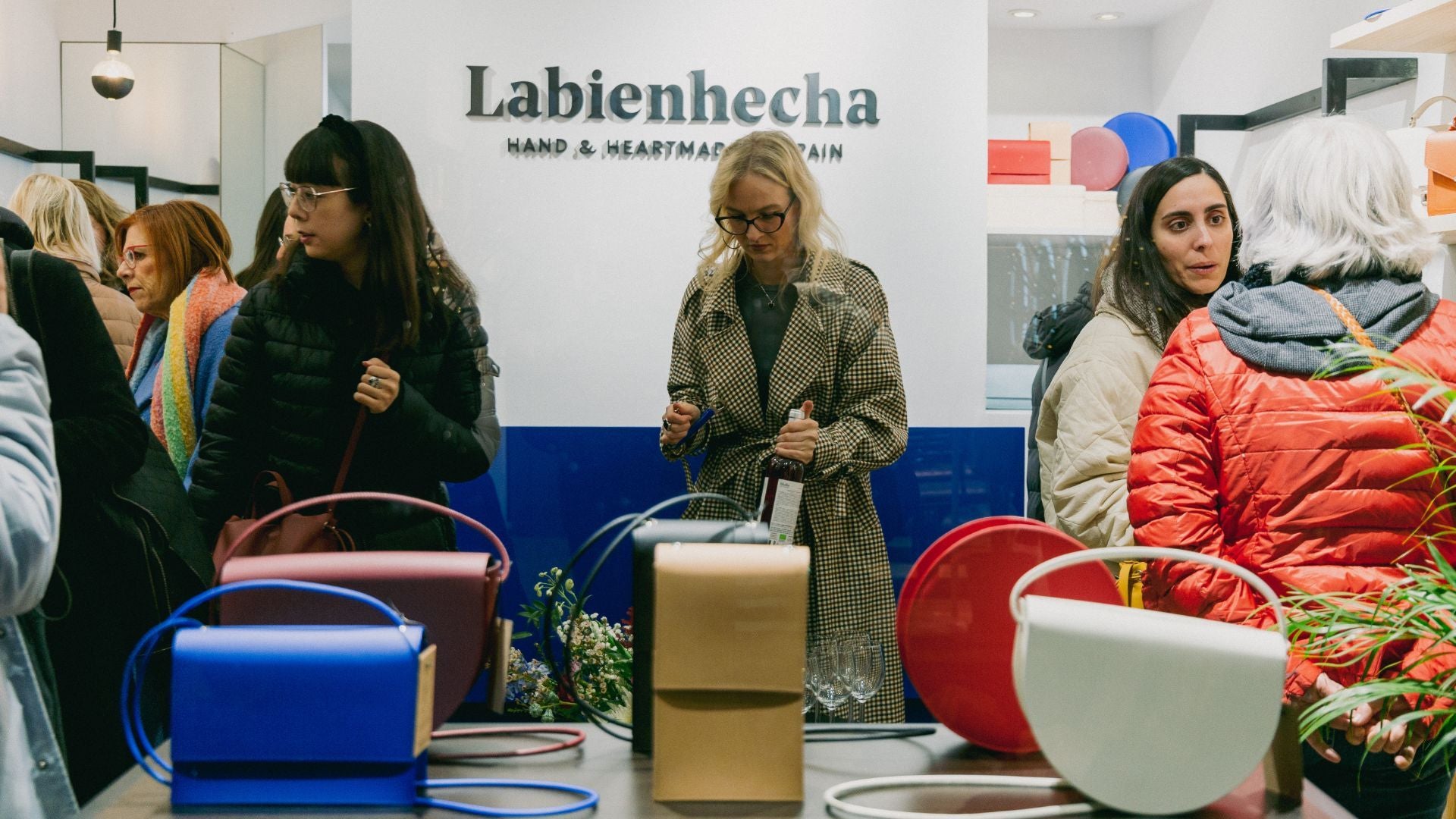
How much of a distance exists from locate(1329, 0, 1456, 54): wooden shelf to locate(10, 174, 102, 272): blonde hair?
11.5 feet

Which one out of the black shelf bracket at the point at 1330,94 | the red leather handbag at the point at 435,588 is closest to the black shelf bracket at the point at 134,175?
the black shelf bracket at the point at 1330,94

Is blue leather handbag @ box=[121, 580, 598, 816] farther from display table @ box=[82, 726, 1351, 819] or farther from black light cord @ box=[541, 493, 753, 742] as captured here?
black light cord @ box=[541, 493, 753, 742]

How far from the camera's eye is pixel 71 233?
3715mm

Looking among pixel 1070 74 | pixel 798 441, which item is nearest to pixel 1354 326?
pixel 798 441

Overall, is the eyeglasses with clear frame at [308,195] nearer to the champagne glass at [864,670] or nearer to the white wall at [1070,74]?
the champagne glass at [864,670]

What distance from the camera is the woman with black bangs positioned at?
2.44m

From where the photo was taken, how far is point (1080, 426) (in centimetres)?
250

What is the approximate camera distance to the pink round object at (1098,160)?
16.5 feet

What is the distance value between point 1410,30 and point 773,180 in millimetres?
→ 1612

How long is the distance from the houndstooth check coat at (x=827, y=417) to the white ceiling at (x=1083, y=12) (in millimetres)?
4224

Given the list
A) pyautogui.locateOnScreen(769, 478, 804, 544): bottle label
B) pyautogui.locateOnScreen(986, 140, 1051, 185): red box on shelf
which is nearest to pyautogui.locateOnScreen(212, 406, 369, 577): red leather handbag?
pyautogui.locateOnScreen(769, 478, 804, 544): bottle label

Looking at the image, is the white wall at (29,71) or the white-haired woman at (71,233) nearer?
the white-haired woman at (71,233)

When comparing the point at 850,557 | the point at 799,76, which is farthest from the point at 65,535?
the point at 799,76

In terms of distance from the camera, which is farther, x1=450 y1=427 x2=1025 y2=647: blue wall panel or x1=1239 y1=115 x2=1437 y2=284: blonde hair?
x1=450 y1=427 x2=1025 y2=647: blue wall panel
